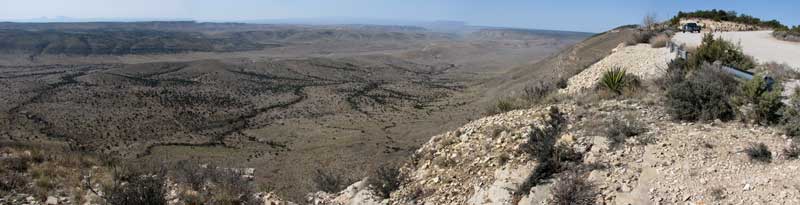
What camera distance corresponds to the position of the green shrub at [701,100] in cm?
816

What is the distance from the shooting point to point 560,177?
6840mm

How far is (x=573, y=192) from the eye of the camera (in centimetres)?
614

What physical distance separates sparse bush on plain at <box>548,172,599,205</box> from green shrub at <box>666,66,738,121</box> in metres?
3.33

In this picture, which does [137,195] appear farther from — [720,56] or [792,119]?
[720,56]

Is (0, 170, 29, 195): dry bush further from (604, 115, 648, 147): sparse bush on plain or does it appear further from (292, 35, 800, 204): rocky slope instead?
(604, 115, 648, 147): sparse bush on plain

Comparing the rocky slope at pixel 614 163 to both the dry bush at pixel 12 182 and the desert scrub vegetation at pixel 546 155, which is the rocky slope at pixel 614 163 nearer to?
the desert scrub vegetation at pixel 546 155

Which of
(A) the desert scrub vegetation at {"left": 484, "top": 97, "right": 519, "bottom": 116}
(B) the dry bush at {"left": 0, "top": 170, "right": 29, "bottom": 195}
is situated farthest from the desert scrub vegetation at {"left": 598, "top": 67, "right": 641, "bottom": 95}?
(B) the dry bush at {"left": 0, "top": 170, "right": 29, "bottom": 195}

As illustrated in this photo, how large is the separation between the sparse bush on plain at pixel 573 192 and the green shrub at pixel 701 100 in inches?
131

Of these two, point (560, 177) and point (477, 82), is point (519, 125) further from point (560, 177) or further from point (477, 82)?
point (477, 82)

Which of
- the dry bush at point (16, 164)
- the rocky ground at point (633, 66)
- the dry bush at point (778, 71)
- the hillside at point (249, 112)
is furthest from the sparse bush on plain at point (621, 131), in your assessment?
the dry bush at point (16, 164)

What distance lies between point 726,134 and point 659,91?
398cm

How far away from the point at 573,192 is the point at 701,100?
4.20 meters

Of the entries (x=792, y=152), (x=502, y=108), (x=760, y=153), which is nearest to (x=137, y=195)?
(x=502, y=108)

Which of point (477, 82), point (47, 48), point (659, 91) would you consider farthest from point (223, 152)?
point (47, 48)
